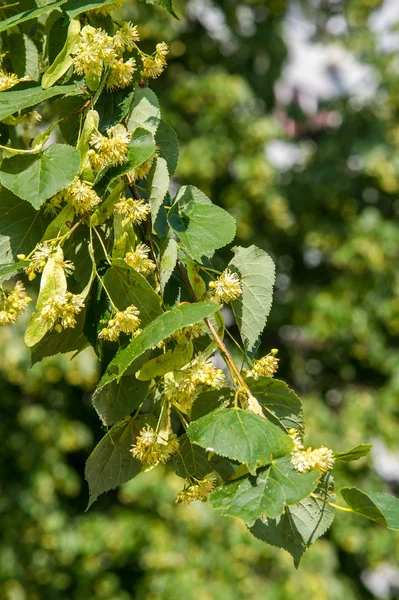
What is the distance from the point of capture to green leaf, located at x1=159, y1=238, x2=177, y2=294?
2.33 ft

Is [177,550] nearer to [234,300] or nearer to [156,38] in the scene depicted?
[156,38]

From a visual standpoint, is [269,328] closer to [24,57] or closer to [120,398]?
[24,57]

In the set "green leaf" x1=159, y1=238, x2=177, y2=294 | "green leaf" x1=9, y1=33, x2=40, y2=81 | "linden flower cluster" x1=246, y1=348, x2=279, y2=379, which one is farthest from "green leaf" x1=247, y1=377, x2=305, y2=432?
"green leaf" x1=9, y1=33, x2=40, y2=81

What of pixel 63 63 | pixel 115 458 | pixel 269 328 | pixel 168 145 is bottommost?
pixel 269 328

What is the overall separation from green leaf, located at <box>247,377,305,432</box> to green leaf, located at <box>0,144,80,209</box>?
26 centimetres

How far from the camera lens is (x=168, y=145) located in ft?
2.69

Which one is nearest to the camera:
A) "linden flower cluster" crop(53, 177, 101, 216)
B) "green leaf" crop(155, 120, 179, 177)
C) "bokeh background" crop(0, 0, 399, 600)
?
"linden flower cluster" crop(53, 177, 101, 216)

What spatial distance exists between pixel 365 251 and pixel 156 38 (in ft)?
4.45

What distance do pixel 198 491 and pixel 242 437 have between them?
4.6 inches

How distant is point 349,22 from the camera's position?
390 centimetres

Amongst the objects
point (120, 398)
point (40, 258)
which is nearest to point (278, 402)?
point (120, 398)

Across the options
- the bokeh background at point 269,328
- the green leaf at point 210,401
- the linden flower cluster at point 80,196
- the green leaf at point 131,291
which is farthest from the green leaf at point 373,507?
the bokeh background at point 269,328

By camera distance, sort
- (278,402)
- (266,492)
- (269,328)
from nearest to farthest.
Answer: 1. (266,492)
2. (278,402)
3. (269,328)

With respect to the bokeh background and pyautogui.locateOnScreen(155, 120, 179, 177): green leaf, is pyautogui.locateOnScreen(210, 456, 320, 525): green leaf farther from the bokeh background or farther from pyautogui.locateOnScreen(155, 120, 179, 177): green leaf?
the bokeh background
